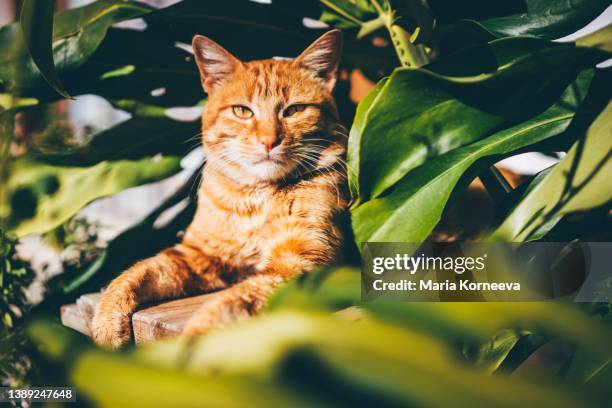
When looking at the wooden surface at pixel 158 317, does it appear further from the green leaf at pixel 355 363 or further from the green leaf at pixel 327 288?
the green leaf at pixel 355 363

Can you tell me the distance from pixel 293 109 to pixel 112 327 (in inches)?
16.6

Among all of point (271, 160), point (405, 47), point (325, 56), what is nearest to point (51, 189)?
point (271, 160)

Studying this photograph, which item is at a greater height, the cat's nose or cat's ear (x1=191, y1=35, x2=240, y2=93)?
cat's ear (x1=191, y1=35, x2=240, y2=93)

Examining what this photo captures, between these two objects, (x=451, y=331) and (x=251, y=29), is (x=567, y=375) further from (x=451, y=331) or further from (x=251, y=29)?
(x=251, y=29)

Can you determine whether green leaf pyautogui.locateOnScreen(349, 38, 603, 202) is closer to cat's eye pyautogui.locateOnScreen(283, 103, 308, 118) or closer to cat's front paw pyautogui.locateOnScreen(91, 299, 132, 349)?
cat's eye pyautogui.locateOnScreen(283, 103, 308, 118)

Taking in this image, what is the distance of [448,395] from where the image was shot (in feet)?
0.58

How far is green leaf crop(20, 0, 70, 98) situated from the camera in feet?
1.66

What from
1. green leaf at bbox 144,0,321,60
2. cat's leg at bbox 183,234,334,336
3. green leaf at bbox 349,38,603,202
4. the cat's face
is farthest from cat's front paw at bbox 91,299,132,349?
green leaf at bbox 144,0,321,60

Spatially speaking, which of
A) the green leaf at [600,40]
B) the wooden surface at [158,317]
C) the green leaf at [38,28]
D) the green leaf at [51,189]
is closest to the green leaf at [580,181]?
the green leaf at [600,40]

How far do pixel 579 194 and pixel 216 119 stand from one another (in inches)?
21.6

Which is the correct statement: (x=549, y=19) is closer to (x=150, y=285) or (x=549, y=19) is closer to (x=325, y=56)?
(x=325, y=56)

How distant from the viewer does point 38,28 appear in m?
0.52

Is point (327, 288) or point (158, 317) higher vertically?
point (327, 288)

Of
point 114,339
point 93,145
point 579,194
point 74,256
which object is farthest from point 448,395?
point 74,256
